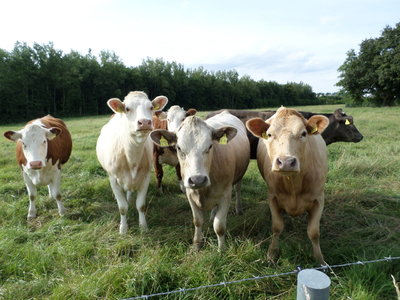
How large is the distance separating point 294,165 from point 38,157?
12.6 feet

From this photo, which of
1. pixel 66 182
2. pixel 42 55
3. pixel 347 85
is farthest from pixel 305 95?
pixel 66 182

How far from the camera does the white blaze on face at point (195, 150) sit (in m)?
2.94

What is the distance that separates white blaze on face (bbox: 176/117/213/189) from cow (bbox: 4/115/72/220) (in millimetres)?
2579

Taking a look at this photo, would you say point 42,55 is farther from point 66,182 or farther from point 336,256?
point 336,256

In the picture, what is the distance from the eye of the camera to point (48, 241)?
12.7 ft

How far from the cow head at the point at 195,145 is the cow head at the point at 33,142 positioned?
7.40 feet

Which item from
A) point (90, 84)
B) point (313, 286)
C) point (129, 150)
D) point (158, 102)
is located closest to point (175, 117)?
point (158, 102)

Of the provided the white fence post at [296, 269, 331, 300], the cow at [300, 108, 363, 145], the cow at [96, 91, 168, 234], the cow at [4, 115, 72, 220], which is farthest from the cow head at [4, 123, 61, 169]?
the cow at [300, 108, 363, 145]

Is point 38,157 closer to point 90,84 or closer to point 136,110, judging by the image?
point 136,110

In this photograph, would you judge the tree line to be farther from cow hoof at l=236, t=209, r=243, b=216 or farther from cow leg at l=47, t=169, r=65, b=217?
cow hoof at l=236, t=209, r=243, b=216

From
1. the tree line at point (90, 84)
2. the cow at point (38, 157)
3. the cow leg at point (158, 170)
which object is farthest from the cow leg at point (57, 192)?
the tree line at point (90, 84)

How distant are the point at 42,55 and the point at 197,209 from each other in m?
45.3

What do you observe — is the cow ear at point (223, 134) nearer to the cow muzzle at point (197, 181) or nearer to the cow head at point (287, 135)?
the cow head at point (287, 135)

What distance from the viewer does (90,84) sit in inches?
1804
